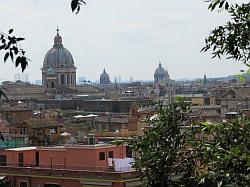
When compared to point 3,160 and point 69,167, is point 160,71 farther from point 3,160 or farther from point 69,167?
point 69,167

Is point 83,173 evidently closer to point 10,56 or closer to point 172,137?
point 172,137

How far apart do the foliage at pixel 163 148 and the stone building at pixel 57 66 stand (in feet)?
317

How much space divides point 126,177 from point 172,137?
11702 millimetres

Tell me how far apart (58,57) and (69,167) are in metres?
A: 84.7

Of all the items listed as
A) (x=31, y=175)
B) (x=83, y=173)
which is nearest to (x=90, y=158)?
(x=83, y=173)

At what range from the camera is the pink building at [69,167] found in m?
19.2

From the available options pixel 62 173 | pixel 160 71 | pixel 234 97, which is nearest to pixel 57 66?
pixel 234 97

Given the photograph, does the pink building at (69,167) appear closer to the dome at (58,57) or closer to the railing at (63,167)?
the railing at (63,167)

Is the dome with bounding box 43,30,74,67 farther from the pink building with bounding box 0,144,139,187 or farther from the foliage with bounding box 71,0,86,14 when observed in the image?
the foliage with bounding box 71,0,86,14

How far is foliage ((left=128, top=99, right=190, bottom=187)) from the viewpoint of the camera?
680 cm

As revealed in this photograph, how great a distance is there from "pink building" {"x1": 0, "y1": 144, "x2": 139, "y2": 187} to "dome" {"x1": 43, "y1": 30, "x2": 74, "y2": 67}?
82.3 metres

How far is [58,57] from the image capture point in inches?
4112

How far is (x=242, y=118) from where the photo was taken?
706cm

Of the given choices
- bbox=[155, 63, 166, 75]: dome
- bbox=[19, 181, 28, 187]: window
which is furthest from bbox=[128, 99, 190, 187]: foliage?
bbox=[155, 63, 166, 75]: dome
